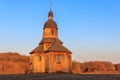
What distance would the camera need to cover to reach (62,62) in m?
58.4

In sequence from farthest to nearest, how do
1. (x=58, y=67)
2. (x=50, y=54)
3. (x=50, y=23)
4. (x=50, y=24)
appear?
(x=50, y=23) < (x=50, y=24) < (x=50, y=54) < (x=58, y=67)

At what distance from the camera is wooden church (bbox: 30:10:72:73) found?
57938mm

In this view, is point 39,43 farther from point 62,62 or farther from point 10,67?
point 10,67

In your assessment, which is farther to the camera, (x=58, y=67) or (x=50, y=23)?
(x=50, y=23)

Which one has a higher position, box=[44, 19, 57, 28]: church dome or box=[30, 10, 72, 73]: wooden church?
box=[44, 19, 57, 28]: church dome

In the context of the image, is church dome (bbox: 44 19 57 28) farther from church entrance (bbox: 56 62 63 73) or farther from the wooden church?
church entrance (bbox: 56 62 63 73)

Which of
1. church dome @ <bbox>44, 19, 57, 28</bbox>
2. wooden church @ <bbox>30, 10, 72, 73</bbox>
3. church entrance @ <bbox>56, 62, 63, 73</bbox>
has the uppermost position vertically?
church dome @ <bbox>44, 19, 57, 28</bbox>

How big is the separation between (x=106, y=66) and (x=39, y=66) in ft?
233

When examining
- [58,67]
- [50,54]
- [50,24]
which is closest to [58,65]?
[58,67]

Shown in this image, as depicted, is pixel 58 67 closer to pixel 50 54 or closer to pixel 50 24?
pixel 50 54

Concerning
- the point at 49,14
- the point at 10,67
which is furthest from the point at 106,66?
the point at 49,14

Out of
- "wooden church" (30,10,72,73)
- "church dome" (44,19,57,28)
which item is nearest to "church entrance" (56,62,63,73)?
"wooden church" (30,10,72,73)

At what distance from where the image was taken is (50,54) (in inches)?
2290

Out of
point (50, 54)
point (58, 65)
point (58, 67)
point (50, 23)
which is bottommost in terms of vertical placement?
point (58, 67)
